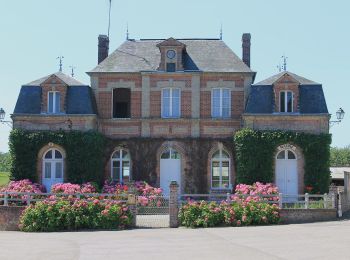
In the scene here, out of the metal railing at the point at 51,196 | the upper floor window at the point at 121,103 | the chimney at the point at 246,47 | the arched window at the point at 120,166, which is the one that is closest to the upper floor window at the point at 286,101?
the chimney at the point at 246,47

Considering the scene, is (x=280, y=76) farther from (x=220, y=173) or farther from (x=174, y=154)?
(x=174, y=154)

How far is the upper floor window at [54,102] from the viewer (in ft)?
96.9

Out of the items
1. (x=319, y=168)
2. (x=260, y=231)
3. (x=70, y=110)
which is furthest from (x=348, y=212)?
(x=70, y=110)

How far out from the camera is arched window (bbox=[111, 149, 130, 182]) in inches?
1182

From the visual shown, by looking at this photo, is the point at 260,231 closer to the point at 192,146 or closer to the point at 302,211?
the point at 302,211

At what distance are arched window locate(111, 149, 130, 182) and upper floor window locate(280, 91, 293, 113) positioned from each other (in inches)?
329

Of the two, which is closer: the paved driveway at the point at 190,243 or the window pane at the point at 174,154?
the paved driveway at the point at 190,243

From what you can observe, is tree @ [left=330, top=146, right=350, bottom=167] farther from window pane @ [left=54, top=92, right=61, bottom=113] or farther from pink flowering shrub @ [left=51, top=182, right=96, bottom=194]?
pink flowering shrub @ [left=51, top=182, right=96, bottom=194]

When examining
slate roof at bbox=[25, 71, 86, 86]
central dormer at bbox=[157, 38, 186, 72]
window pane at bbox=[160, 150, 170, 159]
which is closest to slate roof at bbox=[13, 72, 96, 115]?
slate roof at bbox=[25, 71, 86, 86]

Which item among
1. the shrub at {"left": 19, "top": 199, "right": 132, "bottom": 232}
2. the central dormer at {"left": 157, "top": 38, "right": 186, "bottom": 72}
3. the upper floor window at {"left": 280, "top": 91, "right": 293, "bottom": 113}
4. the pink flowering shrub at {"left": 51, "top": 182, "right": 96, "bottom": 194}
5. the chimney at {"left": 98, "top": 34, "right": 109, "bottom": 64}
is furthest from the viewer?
the chimney at {"left": 98, "top": 34, "right": 109, "bottom": 64}

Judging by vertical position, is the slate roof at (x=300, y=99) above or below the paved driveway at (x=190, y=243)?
above

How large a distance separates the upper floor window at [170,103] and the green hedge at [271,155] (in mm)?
4011

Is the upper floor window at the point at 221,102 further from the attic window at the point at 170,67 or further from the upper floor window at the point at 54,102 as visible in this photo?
the upper floor window at the point at 54,102

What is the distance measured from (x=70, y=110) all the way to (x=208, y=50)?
8.16m
